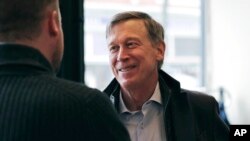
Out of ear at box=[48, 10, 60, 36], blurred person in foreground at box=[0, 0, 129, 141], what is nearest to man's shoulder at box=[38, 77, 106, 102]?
blurred person in foreground at box=[0, 0, 129, 141]

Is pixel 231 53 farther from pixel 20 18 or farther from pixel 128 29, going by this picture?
pixel 20 18

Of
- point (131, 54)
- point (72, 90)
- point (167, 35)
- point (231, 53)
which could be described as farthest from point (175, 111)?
point (167, 35)

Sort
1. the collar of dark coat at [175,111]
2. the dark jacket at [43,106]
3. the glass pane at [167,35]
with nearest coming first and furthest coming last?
the dark jacket at [43,106]
the collar of dark coat at [175,111]
the glass pane at [167,35]

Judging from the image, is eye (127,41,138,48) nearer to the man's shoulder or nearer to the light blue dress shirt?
the light blue dress shirt

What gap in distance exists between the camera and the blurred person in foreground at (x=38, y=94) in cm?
70

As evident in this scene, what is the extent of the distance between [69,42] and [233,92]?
8.57 ft

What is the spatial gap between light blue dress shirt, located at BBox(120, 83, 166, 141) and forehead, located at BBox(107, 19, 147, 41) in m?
0.25

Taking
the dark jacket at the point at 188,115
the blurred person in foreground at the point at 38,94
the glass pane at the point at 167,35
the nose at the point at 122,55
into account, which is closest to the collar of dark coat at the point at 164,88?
the dark jacket at the point at 188,115

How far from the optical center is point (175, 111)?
141 cm

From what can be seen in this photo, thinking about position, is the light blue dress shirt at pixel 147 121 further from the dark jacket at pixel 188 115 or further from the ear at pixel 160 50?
the ear at pixel 160 50

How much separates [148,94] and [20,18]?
0.84 metres

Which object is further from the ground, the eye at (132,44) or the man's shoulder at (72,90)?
the eye at (132,44)

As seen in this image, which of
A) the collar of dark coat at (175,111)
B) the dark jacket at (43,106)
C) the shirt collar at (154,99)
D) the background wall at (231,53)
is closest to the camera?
the dark jacket at (43,106)

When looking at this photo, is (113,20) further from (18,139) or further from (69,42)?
(18,139)
